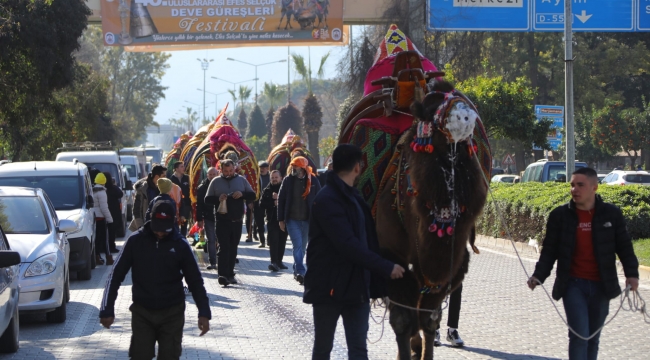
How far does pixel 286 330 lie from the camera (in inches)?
412

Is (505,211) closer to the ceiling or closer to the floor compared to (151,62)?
closer to the floor

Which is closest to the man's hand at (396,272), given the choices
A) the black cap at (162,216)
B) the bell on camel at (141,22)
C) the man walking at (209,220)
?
the black cap at (162,216)

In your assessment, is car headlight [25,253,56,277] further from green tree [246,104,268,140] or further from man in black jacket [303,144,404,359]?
green tree [246,104,268,140]

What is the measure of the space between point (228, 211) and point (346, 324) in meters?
7.99

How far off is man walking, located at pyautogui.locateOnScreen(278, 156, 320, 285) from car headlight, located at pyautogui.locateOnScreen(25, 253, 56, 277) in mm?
4198

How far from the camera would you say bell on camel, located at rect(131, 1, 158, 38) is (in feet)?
90.3

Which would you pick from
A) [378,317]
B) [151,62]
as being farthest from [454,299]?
[151,62]

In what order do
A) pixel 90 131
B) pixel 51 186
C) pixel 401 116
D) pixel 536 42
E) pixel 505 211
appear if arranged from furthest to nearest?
pixel 536 42 → pixel 90 131 → pixel 505 211 → pixel 51 186 → pixel 401 116

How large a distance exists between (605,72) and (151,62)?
61.0 meters

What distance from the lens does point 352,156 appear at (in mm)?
6410

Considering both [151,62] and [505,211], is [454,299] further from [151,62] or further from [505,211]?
[151,62]

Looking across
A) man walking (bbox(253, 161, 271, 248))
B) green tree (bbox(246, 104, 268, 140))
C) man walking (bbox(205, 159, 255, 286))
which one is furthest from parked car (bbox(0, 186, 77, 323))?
green tree (bbox(246, 104, 268, 140))

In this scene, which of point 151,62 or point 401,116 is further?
point 151,62

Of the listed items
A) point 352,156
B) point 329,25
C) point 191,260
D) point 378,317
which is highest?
point 329,25
